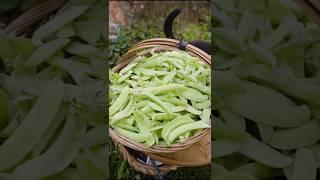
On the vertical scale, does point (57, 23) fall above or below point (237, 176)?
above

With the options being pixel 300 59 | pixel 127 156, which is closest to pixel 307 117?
pixel 300 59

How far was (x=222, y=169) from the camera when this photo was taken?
1.30 ft

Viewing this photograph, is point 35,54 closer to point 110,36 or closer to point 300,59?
point 110,36

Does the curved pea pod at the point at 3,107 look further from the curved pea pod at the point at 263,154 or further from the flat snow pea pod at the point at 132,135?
the curved pea pod at the point at 263,154

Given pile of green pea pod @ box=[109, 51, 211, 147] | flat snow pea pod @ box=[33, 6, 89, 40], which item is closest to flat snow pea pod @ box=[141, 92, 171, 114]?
pile of green pea pod @ box=[109, 51, 211, 147]

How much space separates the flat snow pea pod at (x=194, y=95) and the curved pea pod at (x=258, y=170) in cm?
8

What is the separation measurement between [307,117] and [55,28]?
247mm

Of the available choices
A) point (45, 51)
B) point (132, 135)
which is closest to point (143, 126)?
point (132, 135)

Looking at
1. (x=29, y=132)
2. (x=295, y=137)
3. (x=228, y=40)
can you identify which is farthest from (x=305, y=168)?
(x=29, y=132)

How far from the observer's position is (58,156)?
409mm

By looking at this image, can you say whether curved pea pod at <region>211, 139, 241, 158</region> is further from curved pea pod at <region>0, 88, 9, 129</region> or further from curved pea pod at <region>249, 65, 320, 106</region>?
curved pea pod at <region>0, 88, 9, 129</region>

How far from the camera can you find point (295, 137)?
0.41 metres

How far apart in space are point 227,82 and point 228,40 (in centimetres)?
5

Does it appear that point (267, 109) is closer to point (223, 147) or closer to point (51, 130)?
point (223, 147)
